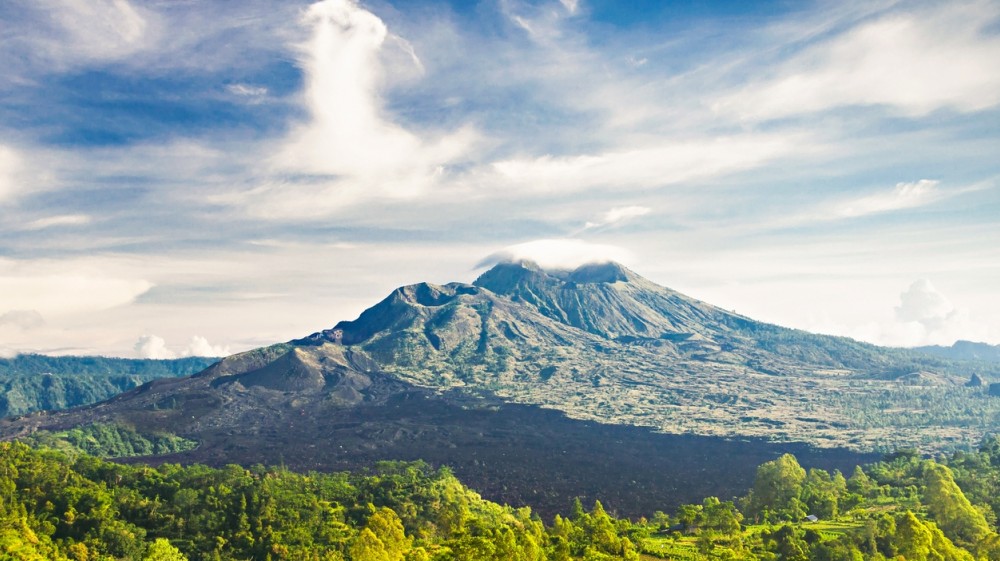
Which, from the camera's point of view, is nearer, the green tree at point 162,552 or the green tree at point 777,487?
the green tree at point 162,552

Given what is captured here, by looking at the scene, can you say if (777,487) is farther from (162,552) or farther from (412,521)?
(162,552)

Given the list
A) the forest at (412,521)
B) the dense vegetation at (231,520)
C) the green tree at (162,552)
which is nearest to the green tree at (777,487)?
the forest at (412,521)

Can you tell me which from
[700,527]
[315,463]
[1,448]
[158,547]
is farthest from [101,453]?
[700,527]

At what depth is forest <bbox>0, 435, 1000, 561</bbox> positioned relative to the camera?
42.5 meters

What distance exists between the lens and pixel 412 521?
62.4 metres

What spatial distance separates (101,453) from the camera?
168 metres

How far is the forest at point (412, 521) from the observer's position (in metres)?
42.5

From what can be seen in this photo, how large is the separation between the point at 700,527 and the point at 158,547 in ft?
149

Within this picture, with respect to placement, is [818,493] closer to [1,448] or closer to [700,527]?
[700,527]

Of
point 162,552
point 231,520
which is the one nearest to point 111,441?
point 231,520

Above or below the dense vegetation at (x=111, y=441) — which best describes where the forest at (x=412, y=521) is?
above

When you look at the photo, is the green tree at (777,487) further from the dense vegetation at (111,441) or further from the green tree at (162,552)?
the dense vegetation at (111,441)

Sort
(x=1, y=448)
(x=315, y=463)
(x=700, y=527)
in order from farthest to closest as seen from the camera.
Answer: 1. (x=315, y=463)
2. (x=1, y=448)
3. (x=700, y=527)

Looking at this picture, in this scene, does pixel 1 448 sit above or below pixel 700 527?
above
